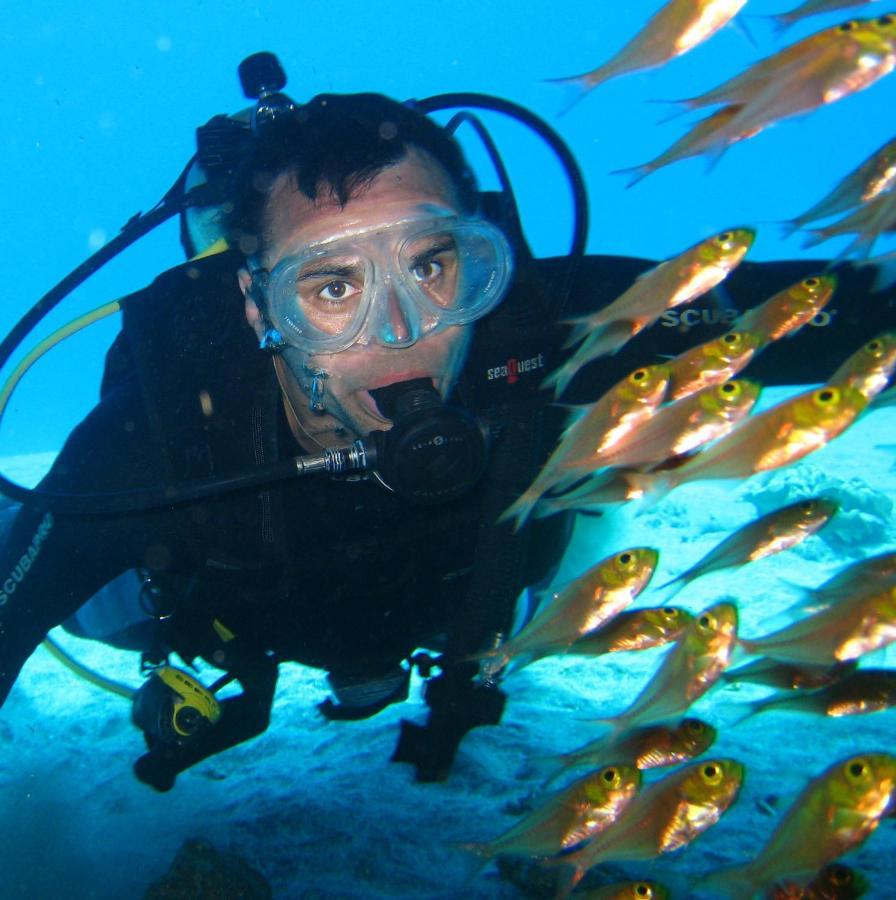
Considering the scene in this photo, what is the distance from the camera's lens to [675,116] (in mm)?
1941

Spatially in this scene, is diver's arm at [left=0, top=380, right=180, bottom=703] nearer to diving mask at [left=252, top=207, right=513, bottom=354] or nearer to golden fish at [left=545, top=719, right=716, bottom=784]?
diving mask at [left=252, top=207, right=513, bottom=354]

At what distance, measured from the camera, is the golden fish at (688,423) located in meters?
1.75

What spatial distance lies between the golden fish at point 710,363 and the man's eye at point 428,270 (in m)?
1.63

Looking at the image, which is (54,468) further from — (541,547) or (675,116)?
(675,116)

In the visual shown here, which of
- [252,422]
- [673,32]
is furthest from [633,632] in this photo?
[252,422]

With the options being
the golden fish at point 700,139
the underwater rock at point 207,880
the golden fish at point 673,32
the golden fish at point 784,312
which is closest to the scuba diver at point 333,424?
the underwater rock at point 207,880

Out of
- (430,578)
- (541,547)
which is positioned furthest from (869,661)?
(430,578)

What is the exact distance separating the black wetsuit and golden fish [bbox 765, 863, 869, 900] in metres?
1.69

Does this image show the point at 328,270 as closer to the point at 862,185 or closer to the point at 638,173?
the point at 638,173

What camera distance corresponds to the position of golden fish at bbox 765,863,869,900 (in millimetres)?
1844

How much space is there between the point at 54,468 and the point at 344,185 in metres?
2.15

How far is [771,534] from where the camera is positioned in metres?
2.04

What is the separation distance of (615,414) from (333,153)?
7.26 ft

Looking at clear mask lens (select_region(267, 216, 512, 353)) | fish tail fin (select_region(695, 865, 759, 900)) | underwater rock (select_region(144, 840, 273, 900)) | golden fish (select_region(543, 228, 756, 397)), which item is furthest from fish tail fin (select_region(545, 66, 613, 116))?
underwater rock (select_region(144, 840, 273, 900))
